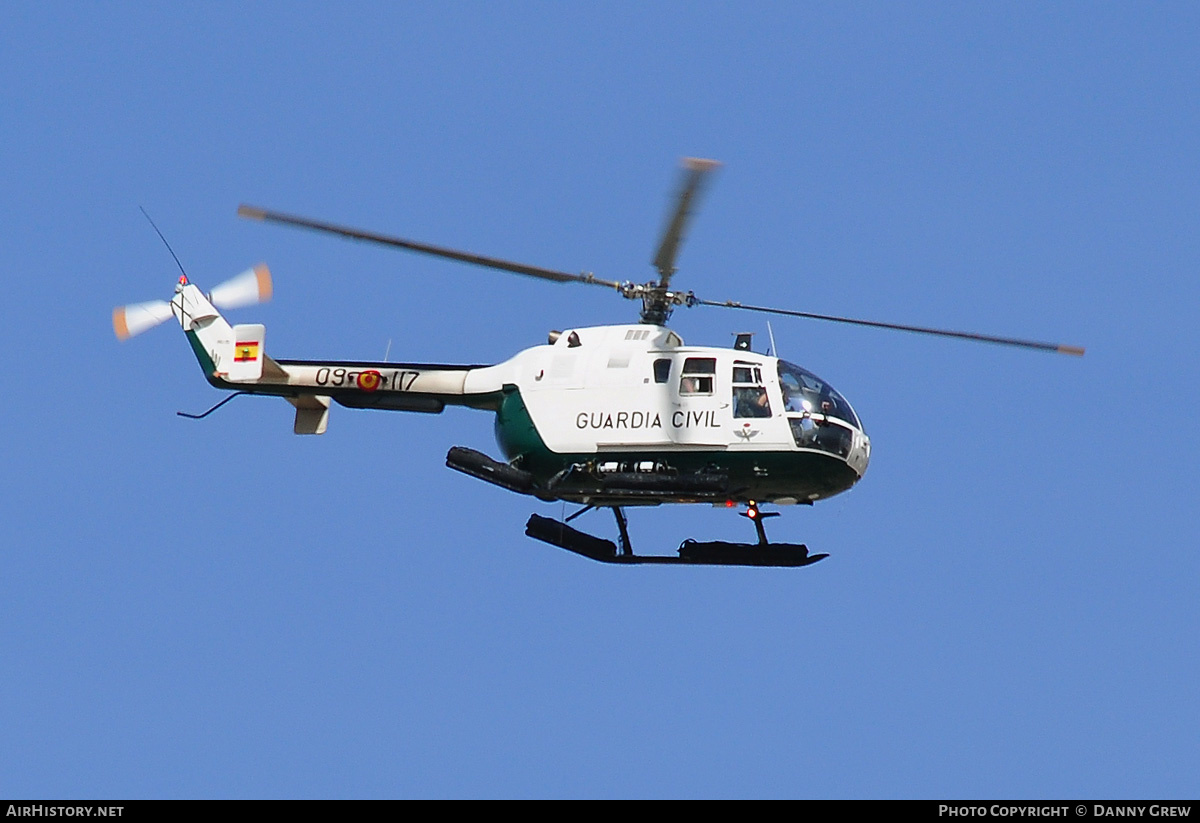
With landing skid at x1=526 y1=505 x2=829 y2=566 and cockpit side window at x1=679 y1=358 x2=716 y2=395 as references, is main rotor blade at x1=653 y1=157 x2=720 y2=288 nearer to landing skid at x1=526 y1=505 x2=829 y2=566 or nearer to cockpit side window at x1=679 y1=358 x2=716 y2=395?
cockpit side window at x1=679 y1=358 x2=716 y2=395

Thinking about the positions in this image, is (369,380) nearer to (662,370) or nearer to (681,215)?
(662,370)

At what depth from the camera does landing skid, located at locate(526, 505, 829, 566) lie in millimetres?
26734

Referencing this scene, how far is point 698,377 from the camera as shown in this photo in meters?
26.4

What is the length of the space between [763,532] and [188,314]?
913cm

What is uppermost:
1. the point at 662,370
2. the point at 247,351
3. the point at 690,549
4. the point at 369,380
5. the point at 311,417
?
the point at 247,351

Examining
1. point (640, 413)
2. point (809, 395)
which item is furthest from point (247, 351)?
point (809, 395)

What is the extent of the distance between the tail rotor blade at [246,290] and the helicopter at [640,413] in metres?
1.14

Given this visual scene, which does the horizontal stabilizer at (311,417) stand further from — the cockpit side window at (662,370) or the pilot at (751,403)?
the pilot at (751,403)

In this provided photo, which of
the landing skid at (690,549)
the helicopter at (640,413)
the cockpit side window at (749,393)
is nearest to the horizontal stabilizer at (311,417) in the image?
the helicopter at (640,413)

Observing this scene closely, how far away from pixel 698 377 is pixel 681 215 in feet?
9.55

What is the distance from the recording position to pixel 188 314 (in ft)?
95.3
